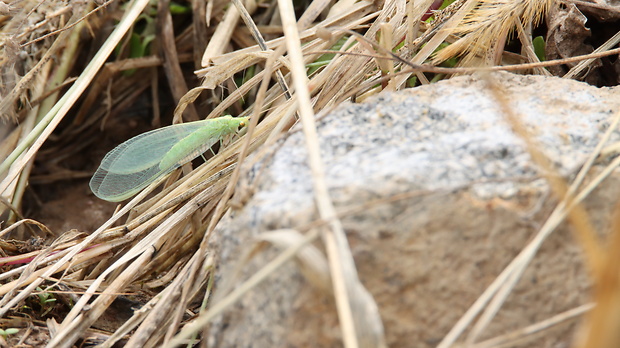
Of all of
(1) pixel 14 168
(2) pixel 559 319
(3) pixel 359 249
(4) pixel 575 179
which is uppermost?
(1) pixel 14 168

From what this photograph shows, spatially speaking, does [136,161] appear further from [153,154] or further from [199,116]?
[199,116]

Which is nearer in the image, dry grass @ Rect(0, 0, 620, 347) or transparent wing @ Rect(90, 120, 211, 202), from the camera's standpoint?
dry grass @ Rect(0, 0, 620, 347)

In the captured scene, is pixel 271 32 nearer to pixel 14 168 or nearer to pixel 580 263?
pixel 14 168

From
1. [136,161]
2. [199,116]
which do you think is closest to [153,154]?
[136,161]

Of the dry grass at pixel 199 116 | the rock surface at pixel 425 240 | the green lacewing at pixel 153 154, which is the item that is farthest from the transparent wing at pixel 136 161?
the rock surface at pixel 425 240

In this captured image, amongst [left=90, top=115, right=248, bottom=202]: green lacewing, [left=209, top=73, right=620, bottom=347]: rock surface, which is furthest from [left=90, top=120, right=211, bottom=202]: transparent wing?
[left=209, top=73, right=620, bottom=347]: rock surface

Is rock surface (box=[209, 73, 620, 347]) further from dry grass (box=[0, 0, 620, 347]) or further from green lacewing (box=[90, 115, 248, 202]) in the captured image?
green lacewing (box=[90, 115, 248, 202])

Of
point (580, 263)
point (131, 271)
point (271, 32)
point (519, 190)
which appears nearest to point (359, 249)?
point (519, 190)
